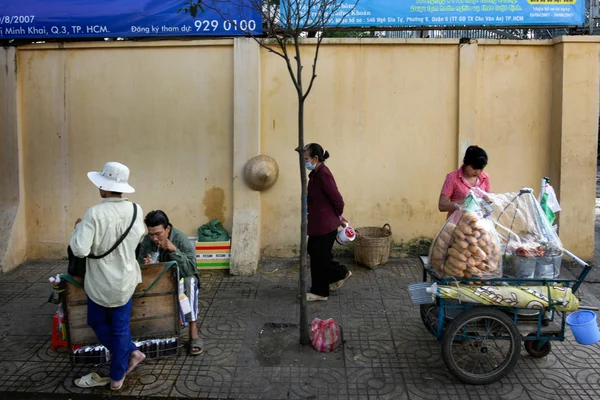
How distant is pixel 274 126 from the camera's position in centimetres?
704

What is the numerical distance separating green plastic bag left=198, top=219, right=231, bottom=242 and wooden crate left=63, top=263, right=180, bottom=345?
2524 millimetres

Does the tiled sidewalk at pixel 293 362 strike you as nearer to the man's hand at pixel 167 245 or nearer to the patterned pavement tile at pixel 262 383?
the patterned pavement tile at pixel 262 383

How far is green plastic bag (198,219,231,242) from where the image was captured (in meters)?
6.85

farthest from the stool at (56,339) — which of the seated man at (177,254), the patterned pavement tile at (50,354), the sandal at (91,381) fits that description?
the seated man at (177,254)

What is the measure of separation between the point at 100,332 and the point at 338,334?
2005 millimetres

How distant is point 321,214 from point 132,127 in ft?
10.5

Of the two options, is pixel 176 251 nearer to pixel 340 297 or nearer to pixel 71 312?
pixel 71 312

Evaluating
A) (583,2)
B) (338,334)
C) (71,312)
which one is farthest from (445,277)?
(583,2)

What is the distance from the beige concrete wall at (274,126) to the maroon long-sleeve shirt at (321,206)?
4.83ft

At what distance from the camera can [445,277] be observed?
390 cm

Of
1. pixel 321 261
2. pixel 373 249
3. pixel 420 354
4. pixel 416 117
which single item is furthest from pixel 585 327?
pixel 416 117

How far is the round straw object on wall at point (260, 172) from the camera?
6.66 meters

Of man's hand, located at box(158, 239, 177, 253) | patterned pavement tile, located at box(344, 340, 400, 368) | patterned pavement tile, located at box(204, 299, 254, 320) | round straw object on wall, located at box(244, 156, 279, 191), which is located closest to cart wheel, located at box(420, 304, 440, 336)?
patterned pavement tile, located at box(344, 340, 400, 368)

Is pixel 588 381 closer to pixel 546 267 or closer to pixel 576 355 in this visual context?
pixel 576 355
